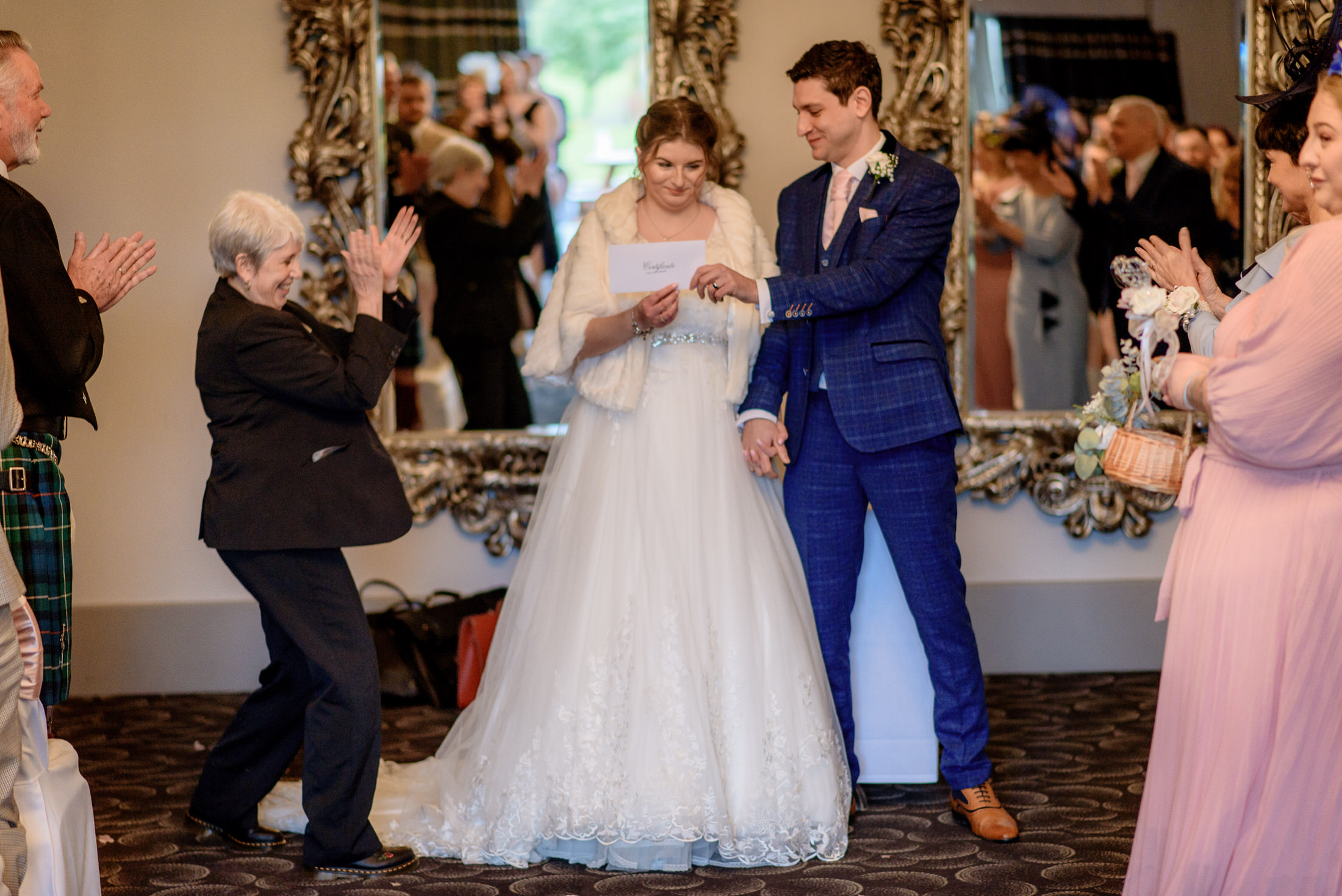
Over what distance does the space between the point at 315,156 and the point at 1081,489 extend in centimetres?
328

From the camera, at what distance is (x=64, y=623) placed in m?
2.69

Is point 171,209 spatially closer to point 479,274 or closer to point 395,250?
point 479,274

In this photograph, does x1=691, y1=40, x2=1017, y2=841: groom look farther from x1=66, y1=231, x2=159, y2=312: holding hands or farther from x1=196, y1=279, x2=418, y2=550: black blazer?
x1=66, y1=231, x2=159, y2=312: holding hands

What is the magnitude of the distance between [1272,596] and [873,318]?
1.44 metres

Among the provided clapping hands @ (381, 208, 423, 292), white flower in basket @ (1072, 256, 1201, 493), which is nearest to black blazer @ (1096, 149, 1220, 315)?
white flower in basket @ (1072, 256, 1201, 493)

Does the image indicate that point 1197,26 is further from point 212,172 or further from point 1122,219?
point 212,172

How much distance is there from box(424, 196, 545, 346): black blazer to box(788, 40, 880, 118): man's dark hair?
1.75 m

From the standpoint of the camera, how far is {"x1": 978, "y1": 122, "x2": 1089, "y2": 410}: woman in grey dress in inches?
187

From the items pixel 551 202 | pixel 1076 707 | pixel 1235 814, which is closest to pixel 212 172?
pixel 551 202

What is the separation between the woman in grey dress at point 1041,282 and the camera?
187 inches

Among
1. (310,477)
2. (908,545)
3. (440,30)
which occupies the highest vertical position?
(440,30)

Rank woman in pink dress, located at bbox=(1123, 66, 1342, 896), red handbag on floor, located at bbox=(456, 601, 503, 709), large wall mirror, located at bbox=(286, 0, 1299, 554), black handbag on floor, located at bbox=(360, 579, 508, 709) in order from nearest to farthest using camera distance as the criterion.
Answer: woman in pink dress, located at bbox=(1123, 66, 1342, 896) < red handbag on floor, located at bbox=(456, 601, 503, 709) < black handbag on floor, located at bbox=(360, 579, 508, 709) < large wall mirror, located at bbox=(286, 0, 1299, 554)

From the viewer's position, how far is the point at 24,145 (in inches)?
107

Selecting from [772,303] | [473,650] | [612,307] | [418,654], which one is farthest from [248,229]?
[418,654]
